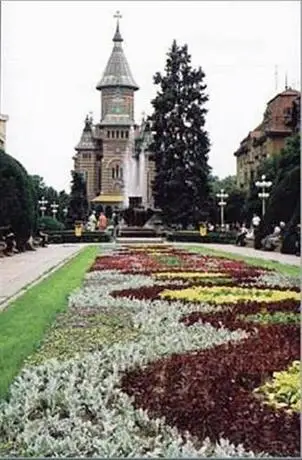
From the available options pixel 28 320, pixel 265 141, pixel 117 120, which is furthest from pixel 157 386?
pixel 265 141

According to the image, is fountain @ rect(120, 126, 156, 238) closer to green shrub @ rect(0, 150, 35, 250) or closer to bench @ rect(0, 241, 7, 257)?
green shrub @ rect(0, 150, 35, 250)

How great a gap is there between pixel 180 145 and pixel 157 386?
40.3 m

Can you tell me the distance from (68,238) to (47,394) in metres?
33.6

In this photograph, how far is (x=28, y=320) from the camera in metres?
7.72

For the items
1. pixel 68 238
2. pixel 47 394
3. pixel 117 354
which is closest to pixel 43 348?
pixel 117 354

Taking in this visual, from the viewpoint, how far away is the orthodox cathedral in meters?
53.1

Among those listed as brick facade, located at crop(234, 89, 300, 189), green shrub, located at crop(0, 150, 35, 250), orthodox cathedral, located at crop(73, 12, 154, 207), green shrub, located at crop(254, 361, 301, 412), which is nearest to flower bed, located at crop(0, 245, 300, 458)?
Answer: green shrub, located at crop(254, 361, 301, 412)

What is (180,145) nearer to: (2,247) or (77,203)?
(77,203)

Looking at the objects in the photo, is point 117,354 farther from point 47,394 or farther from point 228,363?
point 47,394

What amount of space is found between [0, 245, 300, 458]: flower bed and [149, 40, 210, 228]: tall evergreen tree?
3537 cm

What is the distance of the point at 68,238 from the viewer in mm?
37750

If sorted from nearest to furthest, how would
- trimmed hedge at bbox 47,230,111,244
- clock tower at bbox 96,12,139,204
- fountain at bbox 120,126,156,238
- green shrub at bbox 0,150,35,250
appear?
green shrub at bbox 0,150,35,250, trimmed hedge at bbox 47,230,111,244, fountain at bbox 120,126,156,238, clock tower at bbox 96,12,139,204

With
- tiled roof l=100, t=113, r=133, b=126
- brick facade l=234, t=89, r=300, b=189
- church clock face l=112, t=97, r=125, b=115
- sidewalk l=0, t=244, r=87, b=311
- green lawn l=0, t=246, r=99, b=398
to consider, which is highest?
church clock face l=112, t=97, r=125, b=115

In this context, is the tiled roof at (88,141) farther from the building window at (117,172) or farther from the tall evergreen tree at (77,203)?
the tall evergreen tree at (77,203)
